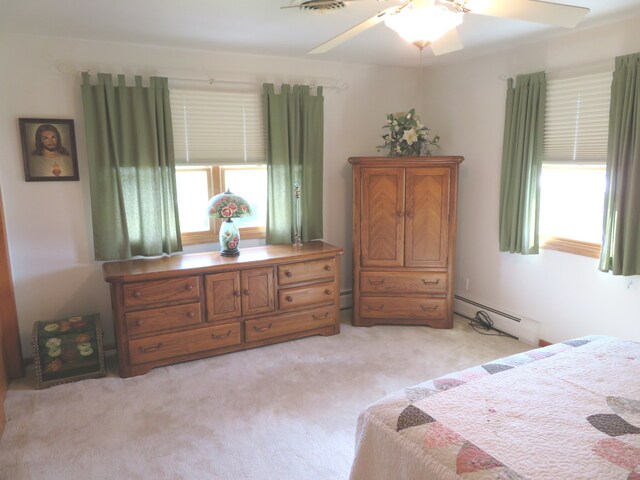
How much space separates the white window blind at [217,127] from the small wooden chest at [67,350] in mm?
1445

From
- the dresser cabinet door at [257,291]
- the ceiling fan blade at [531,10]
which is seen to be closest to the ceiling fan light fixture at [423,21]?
the ceiling fan blade at [531,10]

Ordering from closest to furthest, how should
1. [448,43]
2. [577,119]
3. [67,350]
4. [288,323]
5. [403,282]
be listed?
[448,43], [67,350], [577,119], [288,323], [403,282]

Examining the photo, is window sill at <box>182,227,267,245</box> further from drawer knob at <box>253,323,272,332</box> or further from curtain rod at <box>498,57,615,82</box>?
curtain rod at <box>498,57,615,82</box>

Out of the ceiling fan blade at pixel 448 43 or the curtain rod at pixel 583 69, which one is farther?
the curtain rod at pixel 583 69

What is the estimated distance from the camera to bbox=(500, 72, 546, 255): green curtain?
3480 millimetres

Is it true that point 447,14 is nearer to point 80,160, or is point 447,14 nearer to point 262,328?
point 262,328

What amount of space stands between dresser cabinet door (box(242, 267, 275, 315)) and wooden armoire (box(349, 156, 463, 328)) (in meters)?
0.86

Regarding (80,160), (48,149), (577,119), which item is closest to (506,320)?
(577,119)

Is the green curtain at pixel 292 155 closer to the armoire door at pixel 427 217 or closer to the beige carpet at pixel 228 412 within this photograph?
the armoire door at pixel 427 217

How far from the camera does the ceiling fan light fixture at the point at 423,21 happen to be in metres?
1.76

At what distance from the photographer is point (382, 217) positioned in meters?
4.00

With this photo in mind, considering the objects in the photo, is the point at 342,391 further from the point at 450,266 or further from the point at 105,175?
the point at 105,175

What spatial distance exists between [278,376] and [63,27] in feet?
9.00

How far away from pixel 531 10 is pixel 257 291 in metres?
2.57
